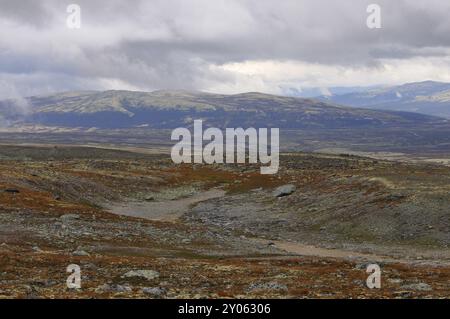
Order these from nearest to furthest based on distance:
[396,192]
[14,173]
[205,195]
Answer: [396,192]
[14,173]
[205,195]

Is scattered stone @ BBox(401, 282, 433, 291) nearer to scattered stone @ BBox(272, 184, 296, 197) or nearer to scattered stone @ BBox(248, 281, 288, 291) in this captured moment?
scattered stone @ BBox(248, 281, 288, 291)

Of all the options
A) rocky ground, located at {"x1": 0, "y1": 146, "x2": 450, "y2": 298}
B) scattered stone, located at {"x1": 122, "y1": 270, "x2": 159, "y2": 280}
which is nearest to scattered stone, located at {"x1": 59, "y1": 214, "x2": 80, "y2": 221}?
rocky ground, located at {"x1": 0, "y1": 146, "x2": 450, "y2": 298}

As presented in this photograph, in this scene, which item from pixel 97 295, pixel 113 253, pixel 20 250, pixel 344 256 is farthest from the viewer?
pixel 344 256

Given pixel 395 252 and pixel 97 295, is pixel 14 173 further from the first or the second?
pixel 97 295

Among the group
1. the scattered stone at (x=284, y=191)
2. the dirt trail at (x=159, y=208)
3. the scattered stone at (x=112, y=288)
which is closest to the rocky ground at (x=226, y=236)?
the scattered stone at (x=112, y=288)

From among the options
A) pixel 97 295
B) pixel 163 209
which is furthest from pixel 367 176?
pixel 97 295
